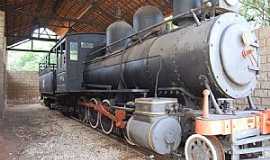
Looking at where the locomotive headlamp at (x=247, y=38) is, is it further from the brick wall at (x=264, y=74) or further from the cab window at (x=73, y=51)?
the cab window at (x=73, y=51)

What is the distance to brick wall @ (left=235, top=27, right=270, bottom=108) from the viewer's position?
5.09 metres

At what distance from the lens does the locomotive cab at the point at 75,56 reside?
25.8 ft

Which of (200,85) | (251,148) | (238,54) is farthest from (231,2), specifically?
(251,148)

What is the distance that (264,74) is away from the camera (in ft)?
17.0

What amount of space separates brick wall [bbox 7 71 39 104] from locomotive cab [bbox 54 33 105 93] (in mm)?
14392

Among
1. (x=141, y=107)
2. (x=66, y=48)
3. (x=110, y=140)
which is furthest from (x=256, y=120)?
(x=66, y=48)

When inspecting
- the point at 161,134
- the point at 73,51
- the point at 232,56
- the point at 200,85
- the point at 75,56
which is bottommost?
the point at 161,134

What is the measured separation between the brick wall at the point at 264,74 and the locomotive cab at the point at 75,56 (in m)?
4.60

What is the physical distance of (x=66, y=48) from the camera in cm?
801

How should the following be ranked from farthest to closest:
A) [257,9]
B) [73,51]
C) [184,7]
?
1. [257,9]
2. [73,51]
3. [184,7]

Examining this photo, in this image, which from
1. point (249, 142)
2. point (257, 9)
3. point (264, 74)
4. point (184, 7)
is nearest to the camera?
point (249, 142)

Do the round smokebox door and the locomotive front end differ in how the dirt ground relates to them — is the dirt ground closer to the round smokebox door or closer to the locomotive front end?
the locomotive front end

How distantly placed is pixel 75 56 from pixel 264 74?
5.07m

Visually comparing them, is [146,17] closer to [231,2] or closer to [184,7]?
[184,7]
